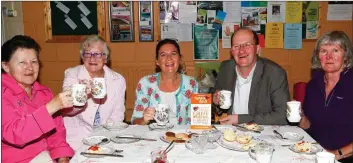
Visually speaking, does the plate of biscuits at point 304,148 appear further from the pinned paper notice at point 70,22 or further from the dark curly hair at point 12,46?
the pinned paper notice at point 70,22

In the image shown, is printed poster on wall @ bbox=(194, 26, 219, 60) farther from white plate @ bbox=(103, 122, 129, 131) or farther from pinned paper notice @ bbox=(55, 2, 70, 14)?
white plate @ bbox=(103, 122, 129, 131)

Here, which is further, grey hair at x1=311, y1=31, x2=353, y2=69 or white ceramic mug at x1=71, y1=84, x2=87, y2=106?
grey hair at x1=311, y1=31, x2=353, y2=69

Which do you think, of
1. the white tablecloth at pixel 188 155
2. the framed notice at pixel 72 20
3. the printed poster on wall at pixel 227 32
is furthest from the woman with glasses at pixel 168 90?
the framed notice at pixel 72 20

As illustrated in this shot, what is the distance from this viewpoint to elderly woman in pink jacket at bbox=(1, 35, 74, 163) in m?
2.07

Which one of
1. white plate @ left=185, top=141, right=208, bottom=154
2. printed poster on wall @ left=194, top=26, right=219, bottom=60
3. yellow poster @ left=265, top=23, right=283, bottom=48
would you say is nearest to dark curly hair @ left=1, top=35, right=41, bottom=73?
white plate @ left=185, top=141, right=208, bottom=154

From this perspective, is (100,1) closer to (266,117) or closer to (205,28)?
(205,28)

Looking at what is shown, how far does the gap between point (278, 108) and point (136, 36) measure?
7.36ft

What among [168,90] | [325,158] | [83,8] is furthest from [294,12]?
[325,158]

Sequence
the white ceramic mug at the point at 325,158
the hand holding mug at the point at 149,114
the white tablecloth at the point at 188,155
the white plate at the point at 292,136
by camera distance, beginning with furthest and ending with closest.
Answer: the hand holding mug at the point at 149,114
the white plate at the point at 292,136
the white tablecloth at the point at 188,155
the white ceramic mug at the point at 325,158

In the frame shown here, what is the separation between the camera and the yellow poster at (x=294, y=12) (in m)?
4.40

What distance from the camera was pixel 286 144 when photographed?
2148 millimetres

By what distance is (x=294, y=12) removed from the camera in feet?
14.5

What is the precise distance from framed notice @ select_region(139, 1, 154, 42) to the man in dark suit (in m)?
1.69

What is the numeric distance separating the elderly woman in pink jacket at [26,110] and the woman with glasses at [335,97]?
5.85ft
